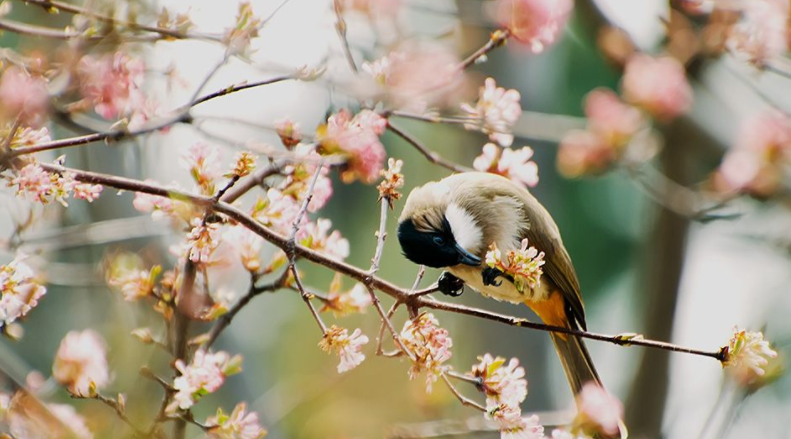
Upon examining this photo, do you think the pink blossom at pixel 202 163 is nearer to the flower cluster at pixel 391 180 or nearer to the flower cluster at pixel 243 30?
the flower cluster at pixel 243 30

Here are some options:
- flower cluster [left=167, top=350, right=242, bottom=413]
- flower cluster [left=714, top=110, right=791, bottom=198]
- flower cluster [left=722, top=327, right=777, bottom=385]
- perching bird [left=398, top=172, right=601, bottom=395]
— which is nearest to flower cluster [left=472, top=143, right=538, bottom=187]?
perching bird [left=398, top=172, right=601, bottom=395]

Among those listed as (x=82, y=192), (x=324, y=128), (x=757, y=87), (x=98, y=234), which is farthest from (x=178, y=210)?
(x=757, y=87)

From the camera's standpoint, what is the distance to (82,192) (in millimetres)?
1906

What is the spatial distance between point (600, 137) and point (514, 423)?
261cm

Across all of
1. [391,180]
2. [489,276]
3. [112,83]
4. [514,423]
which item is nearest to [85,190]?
[112,83]

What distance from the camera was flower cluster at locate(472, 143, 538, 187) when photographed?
273 cm

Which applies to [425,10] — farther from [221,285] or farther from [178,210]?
[178,210]

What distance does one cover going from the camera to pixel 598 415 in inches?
102

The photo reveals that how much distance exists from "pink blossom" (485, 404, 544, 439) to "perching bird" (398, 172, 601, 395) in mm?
926

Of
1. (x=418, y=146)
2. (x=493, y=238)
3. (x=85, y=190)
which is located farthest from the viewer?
(x=493, y=238)

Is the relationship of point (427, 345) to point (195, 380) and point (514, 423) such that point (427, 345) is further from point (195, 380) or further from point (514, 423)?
point (195, 380)

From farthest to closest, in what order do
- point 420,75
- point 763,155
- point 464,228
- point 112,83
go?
point 763,155
point 464,228
point 420,75
point 112,83

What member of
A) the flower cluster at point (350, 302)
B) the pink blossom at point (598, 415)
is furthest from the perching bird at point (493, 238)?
the flower cluster at point (350, 302)

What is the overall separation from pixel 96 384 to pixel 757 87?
10.1 ft
